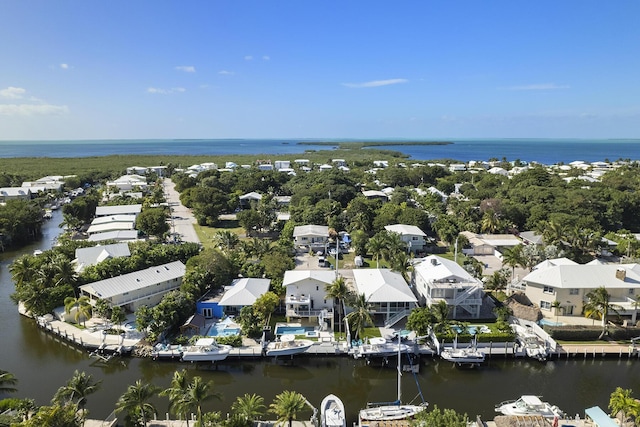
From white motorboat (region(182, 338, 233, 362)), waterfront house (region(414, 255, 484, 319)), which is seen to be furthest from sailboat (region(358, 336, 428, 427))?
waterfront house (region(414, 255, 484, 319))

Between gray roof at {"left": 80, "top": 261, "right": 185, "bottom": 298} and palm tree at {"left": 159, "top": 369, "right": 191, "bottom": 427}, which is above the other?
gray roof at {"left": 80, "top": 261, "right": 185, "bottom": 298}

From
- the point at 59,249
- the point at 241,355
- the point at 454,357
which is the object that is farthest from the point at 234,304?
the point at 59,249

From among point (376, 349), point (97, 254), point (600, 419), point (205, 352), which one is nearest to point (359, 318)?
point (376, 349)

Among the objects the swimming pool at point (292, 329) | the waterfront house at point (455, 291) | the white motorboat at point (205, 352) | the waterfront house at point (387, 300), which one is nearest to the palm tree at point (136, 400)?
the white motorboat at point (205, 352)

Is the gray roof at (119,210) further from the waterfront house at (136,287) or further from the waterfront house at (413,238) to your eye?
the waterfront house at (413,238)

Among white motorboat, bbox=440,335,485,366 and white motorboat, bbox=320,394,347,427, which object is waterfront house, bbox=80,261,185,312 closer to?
white motorboat, bbox=320,394,347,427

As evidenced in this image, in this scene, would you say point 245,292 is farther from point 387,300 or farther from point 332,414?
point 332,414

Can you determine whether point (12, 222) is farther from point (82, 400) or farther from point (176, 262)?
point (82, 400)

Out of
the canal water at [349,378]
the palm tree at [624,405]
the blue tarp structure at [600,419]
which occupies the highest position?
the palm tree at [624,405]
